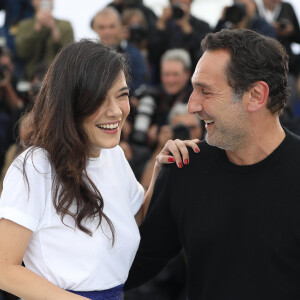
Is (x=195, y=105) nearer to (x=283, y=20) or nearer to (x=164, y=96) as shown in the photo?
(x=164, y=96)

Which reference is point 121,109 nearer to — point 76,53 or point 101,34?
point 76,53

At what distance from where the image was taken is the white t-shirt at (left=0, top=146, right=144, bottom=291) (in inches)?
74.0

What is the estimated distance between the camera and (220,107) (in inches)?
83.9

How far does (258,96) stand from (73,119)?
2.07 feet

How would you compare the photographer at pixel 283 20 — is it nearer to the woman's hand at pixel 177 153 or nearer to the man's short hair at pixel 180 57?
the man's short hair at pixel 180 57

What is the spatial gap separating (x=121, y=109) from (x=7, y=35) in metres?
4.42

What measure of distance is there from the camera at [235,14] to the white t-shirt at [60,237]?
308 cm

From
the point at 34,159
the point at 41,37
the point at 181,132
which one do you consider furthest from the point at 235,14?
the point at 34,159

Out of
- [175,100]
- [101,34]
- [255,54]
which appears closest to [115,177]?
[255,54]

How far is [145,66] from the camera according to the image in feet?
17.5

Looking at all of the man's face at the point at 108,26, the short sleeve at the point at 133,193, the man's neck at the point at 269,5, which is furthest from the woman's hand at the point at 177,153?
the man's neck at the point at 269,5

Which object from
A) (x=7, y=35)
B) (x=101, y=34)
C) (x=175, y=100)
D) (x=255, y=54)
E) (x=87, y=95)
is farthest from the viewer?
(x=7, y=35)

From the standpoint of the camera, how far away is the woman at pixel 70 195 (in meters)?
1.87

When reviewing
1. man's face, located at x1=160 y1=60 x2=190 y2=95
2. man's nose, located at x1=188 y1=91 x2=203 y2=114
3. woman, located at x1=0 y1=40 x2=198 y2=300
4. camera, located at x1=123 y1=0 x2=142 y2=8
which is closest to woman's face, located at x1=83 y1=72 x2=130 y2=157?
woman, located at x1=0 y1=40 x2=198 y2=300
